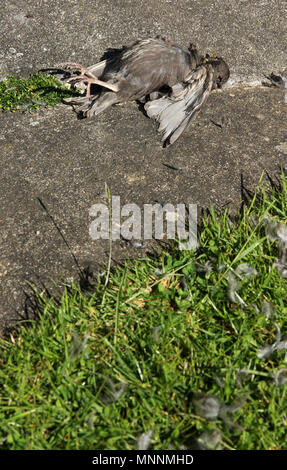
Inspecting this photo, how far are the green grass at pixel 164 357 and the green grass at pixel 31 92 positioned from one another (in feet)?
4.44

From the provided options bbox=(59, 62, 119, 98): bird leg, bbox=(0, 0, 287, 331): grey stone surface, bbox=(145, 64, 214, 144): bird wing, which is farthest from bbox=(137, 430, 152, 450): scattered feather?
bbox=(59, 62, 119, 98): bird leg

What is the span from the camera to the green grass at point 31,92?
10.0ft

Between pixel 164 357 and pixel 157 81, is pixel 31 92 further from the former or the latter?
pixel 164 357

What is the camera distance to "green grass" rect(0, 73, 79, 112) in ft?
10.0

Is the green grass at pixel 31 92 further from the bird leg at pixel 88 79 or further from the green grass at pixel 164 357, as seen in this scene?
the green grass at pixel 164 357

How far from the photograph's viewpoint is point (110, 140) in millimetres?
2867

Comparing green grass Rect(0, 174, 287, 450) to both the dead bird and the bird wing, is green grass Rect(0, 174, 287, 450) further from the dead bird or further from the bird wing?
the dead bird

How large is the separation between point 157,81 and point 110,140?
535mm

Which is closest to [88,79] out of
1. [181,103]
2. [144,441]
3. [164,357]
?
[181,103]

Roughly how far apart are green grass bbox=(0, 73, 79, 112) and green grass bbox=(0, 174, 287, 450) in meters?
1.35

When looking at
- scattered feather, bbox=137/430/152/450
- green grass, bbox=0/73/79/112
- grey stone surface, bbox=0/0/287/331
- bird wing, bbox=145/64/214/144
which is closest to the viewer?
scattered feather, bbox=137/430/152/450
